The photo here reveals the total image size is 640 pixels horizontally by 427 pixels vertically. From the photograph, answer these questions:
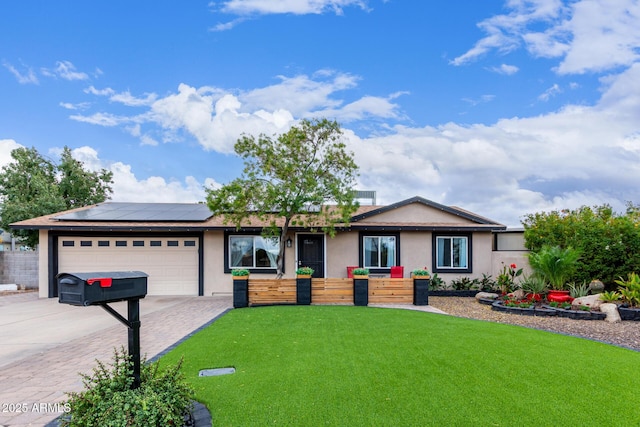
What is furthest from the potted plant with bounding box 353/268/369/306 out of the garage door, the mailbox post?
the mailbox post

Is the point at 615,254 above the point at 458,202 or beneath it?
beneath

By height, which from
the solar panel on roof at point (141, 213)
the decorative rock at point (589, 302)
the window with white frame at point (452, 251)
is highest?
the solar panel on roof at point (141, 213)

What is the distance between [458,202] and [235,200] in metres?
11.9

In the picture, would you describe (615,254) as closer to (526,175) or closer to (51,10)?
(526,175)

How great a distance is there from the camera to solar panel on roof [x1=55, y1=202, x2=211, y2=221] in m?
13.0

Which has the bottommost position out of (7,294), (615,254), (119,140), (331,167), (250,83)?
(7,294)

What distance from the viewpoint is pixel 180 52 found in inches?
468

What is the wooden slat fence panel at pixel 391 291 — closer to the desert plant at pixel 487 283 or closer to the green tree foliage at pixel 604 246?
the desert plant at pixel 487 283

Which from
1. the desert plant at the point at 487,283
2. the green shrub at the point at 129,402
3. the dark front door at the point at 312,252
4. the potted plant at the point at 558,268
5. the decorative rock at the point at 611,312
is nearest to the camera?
the green shrub at the point at 129,402

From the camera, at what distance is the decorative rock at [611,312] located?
28.3 feet

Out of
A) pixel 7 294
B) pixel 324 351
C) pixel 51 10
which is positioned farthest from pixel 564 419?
pixel 7 294

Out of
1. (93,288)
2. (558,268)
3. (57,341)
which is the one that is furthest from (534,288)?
(57,341)

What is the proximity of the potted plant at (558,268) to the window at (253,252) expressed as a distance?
8.74 metres

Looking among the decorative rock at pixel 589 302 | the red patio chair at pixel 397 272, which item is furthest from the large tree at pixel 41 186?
the decorative rock at pixel 589 302
